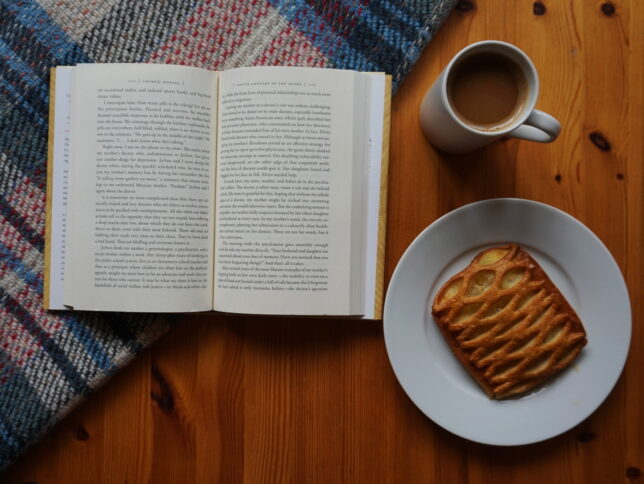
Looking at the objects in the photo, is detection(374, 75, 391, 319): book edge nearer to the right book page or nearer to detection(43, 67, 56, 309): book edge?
the right book page

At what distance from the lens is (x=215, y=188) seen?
0.54m

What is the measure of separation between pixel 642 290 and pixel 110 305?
61 centimetres

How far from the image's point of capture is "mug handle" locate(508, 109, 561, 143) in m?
0.47

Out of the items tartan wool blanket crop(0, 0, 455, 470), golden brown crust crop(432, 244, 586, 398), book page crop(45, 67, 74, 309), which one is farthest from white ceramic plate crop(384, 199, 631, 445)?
book page crop(45, 67, 74, 309)

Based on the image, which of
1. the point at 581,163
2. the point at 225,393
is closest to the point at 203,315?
the point at 225,393

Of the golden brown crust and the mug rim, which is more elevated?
the mug rim

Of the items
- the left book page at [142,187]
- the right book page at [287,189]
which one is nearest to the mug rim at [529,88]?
the right book page at [287,189]

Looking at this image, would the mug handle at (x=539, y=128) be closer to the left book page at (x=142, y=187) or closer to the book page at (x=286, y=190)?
the book page at (x=286, y=190)

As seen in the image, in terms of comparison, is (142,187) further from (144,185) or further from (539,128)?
(539,128)

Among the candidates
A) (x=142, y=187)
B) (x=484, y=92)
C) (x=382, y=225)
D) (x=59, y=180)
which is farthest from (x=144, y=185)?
(x=484, y=92)

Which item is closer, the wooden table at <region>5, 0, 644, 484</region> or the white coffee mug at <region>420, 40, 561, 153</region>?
the white coffee mug at <region>420, 40, 561, 153</region>

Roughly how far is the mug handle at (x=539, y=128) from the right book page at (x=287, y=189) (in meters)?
0.17

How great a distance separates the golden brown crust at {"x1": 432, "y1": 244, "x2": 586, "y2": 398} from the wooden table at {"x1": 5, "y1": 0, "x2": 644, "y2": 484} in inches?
3.2

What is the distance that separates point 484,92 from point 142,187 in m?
0.38
